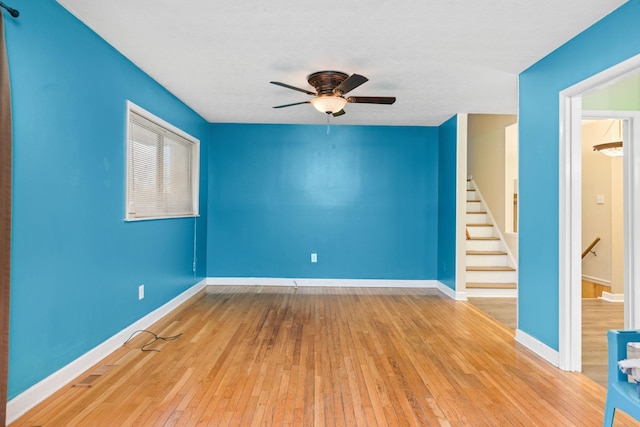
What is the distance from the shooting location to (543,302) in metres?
3.01

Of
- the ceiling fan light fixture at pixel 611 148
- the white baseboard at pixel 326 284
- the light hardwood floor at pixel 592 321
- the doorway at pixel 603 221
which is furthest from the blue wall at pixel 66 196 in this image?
the ceiling fan light fixture at pixel 611 148

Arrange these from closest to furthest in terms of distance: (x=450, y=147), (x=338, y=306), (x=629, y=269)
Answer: (x=629, y=269) → (x=338, y=306) → (x=450, y=147)

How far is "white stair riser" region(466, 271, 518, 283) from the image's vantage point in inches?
209

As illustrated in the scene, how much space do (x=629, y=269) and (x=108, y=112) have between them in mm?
4604

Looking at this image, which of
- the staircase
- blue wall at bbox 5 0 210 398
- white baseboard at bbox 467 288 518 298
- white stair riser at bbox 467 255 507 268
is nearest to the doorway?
white baseboard at bbox 467 288 518 298

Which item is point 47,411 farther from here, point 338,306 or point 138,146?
point 338,306

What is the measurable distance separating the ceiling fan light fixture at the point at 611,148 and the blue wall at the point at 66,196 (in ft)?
16.8

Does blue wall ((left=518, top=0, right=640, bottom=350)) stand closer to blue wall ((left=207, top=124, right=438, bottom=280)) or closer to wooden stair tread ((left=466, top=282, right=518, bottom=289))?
wooden stair tread ((left=466, top=282, right=518, bottom=289))

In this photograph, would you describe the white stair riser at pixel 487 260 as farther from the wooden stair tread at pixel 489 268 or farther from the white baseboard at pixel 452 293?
the white baseboard at pixel 452 293

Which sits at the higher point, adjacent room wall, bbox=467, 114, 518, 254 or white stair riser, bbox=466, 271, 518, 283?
adjacent room wall, bbox=467, 114, 518, 254

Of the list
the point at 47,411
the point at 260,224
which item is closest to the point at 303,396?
the point at 47,411

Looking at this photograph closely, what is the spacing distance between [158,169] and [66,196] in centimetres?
161

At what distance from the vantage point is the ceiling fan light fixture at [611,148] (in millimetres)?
4418

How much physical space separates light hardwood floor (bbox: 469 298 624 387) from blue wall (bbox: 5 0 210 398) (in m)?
3.57
